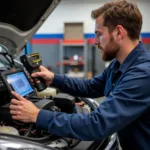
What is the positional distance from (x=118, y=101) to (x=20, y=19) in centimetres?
105

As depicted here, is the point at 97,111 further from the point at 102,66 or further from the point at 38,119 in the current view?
the point at 102,66

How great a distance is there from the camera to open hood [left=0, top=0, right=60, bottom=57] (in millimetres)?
1846

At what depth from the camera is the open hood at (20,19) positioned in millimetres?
1846

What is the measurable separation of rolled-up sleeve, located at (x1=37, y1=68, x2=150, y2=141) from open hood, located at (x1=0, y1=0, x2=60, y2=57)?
0.85 m

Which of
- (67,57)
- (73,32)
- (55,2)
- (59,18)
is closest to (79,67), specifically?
(67,57)

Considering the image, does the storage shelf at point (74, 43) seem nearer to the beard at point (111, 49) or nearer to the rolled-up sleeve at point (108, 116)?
the beard at point (111, 49)

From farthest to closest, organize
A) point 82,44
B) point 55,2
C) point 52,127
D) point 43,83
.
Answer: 1. point 82,44
2. point 55,2
3. point 43,83
4. point 52,127

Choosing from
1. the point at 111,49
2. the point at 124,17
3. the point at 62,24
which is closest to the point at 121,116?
the point at 111,49

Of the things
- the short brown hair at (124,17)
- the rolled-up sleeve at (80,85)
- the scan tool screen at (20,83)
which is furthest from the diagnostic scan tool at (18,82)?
the short brown hair at (124,17)

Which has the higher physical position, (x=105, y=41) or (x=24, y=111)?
(x=105, y=41)

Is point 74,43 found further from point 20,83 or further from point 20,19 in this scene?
point 20,83

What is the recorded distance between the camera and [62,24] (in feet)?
22.6

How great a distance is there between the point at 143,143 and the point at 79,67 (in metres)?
5.46

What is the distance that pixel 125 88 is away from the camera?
1.35m
